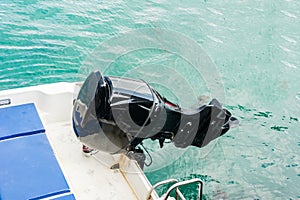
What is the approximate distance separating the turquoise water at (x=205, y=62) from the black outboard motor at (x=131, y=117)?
21cm

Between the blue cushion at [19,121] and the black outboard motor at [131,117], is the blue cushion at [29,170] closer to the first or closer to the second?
the blue cushion at [19,121]

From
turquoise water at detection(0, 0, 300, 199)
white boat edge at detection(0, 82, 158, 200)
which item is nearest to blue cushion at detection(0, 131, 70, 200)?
white boat edge at detection(0, 82, 158, 200)

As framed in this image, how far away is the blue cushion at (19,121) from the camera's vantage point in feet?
8.28

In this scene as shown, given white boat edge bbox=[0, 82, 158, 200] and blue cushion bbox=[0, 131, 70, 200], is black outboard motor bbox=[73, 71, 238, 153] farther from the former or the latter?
white boat edge bbox=[0, 82, 158, 200]

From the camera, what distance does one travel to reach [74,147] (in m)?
2.85

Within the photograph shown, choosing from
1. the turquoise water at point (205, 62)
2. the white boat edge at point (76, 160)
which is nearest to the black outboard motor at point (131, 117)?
the turquoise water at point (205, 62)

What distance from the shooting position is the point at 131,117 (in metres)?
2.08

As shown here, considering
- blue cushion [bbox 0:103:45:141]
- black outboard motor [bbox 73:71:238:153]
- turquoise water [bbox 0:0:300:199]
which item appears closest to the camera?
black outboard motor [bbox 73:71:238:153]

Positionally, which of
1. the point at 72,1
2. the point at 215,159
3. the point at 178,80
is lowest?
the point at 215,159

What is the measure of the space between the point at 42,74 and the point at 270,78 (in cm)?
281

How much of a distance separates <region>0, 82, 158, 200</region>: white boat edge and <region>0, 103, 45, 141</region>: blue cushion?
0.66 feet

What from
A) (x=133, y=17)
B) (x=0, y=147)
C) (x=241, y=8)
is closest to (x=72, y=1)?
(x=133, y=17)

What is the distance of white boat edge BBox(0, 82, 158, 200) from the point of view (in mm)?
2529

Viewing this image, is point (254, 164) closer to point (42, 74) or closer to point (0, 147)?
point (0, 147)
